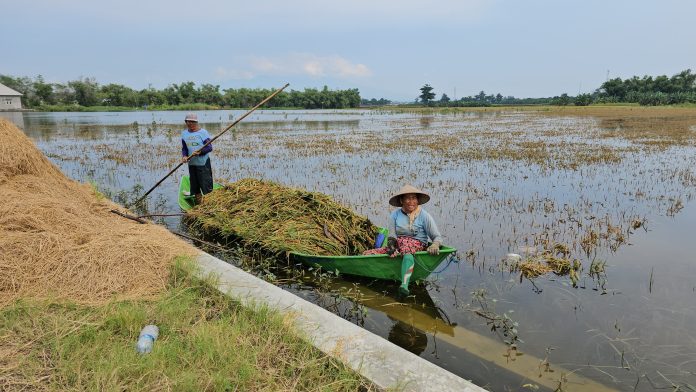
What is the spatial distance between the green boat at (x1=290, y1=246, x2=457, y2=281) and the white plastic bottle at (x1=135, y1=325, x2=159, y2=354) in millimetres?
2516

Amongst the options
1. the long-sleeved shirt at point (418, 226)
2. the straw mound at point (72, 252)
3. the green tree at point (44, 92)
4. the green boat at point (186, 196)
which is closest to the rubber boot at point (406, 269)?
the long-sleeved shirt at point (418, 226)

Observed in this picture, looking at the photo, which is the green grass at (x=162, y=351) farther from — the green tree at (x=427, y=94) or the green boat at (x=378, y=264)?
the green tree at (x=427, y=94)

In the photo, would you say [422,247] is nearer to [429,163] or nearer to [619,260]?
[619,260]

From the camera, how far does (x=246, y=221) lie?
6.88 meters

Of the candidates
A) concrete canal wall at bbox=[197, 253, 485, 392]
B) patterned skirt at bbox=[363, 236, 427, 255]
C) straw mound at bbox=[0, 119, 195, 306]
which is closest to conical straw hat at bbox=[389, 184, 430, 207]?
patterned skirt at bbox=[363, 236, 427, 255]

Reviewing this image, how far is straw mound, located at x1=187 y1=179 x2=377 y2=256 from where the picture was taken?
6047 millimetres

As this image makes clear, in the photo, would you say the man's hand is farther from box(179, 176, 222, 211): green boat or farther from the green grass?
box(179, 176, 222, 211): green boat

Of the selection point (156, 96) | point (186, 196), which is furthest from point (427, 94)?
point (186, 196)

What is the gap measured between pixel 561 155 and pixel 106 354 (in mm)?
16035

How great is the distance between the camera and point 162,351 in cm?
291

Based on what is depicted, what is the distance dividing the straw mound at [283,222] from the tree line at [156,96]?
8417 centimetres

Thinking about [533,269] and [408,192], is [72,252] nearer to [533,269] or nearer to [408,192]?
[408,192]

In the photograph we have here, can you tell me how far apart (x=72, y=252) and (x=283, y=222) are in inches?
113

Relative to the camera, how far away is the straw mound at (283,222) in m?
6.05
